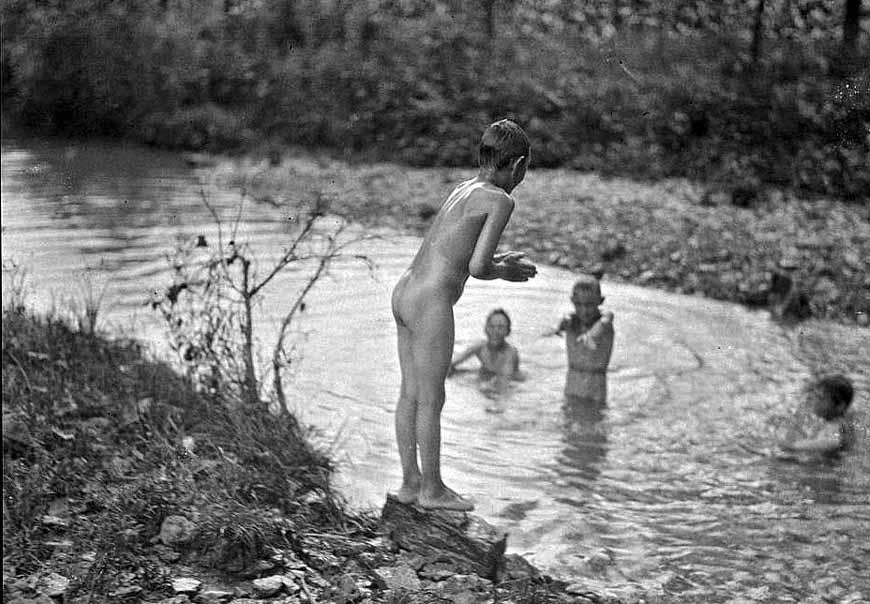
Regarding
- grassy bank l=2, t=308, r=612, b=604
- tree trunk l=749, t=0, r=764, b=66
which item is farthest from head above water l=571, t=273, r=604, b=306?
tree trunk l=749, t=0, r=764, b=66

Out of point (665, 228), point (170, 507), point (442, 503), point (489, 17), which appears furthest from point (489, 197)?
point (489, 17)

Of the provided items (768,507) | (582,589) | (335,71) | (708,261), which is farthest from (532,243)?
(335,71)

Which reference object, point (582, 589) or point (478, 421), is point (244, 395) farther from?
point (582, 589)

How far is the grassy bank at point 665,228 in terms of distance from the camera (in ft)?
32.0

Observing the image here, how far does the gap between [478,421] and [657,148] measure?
9.24 meters

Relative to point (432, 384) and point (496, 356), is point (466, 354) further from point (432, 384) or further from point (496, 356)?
point (432, 384)

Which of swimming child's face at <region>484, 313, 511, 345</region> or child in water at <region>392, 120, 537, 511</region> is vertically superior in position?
child in water at <region>392, 120, 537, 511</region>

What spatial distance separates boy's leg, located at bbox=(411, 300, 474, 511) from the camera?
388 centimetres

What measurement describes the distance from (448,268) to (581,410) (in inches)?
120

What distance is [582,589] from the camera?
4156mm

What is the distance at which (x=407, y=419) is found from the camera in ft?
13.4

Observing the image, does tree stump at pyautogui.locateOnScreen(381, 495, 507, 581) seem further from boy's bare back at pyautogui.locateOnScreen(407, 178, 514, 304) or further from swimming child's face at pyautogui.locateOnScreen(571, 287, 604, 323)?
swimming child's face at pyautogui.locateOnScreen(571, 287, 604, 323)

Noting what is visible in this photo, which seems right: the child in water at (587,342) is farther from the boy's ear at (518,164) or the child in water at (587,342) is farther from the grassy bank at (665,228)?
the grassy bank at (665,228)

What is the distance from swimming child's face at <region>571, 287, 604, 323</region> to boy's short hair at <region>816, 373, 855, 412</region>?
143 centimetres
